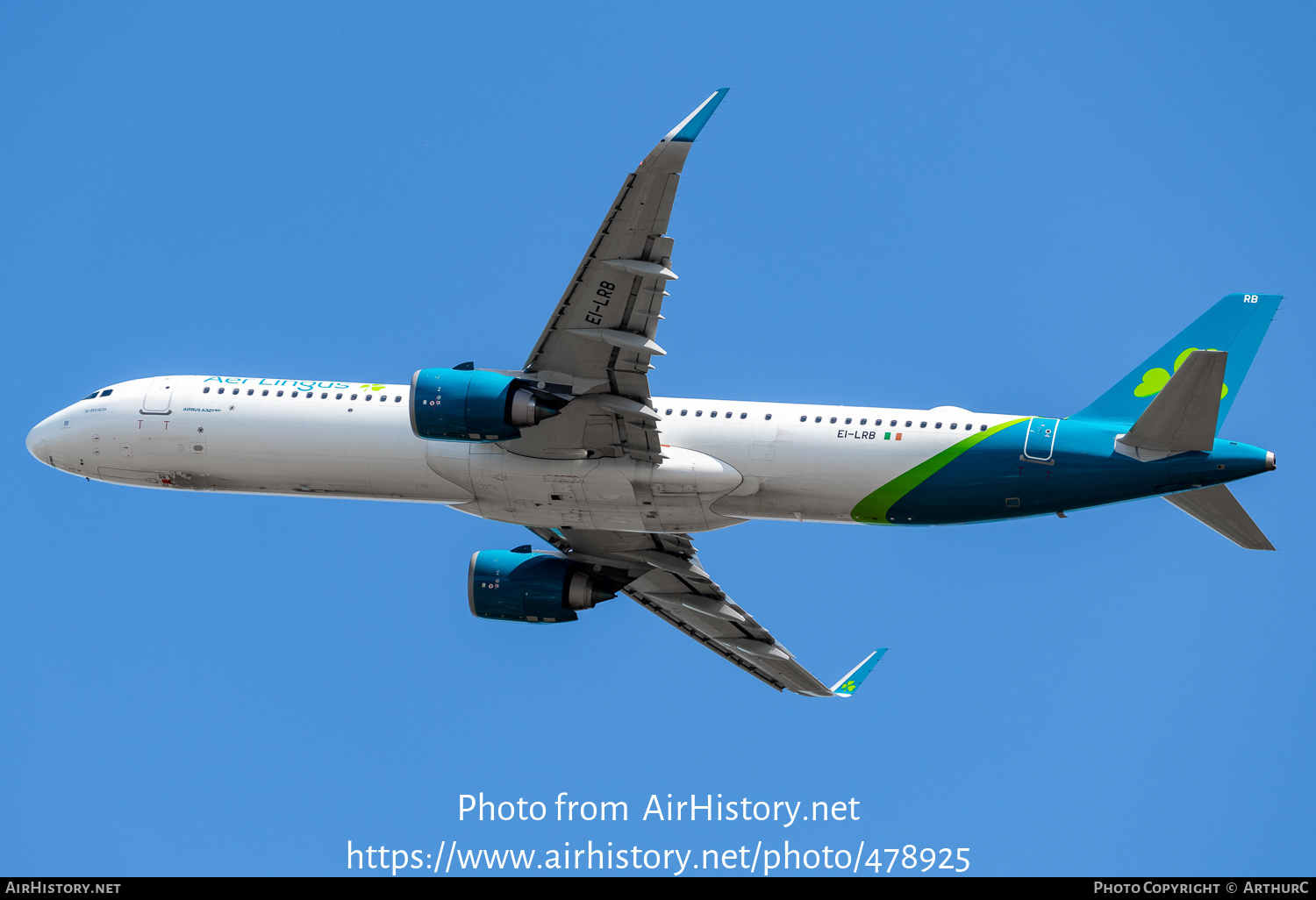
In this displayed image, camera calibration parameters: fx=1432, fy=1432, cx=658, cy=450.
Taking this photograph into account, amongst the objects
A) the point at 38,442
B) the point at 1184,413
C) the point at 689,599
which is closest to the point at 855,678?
the point at 689,599

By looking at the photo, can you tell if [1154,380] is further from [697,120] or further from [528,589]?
[528,589]

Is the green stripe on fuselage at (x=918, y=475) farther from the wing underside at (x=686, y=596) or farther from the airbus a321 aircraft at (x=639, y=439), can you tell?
the wing underside at (x=686, y=596)

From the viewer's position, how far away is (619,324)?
3206 cm

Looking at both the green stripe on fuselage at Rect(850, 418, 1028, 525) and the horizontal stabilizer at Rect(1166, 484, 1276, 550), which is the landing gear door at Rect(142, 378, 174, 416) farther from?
the horizontal stabilizer at Rect(1166, 484, 1276, 550)

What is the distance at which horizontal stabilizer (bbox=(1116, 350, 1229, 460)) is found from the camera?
30906 millimetres

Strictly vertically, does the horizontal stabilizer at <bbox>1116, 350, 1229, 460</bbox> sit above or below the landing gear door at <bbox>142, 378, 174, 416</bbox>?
below

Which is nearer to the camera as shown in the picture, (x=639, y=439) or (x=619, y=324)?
(x=619, y=324)

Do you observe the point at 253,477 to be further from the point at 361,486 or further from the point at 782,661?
the point at 782,661

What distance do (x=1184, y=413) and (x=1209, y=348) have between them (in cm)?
250

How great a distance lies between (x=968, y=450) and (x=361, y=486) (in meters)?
15.3

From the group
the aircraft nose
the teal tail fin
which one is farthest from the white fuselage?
the teal tail fin

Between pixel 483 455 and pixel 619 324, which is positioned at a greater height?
pixel 619 324

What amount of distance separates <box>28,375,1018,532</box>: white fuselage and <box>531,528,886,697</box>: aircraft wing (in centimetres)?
363

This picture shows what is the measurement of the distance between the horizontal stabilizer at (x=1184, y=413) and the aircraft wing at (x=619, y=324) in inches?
436
